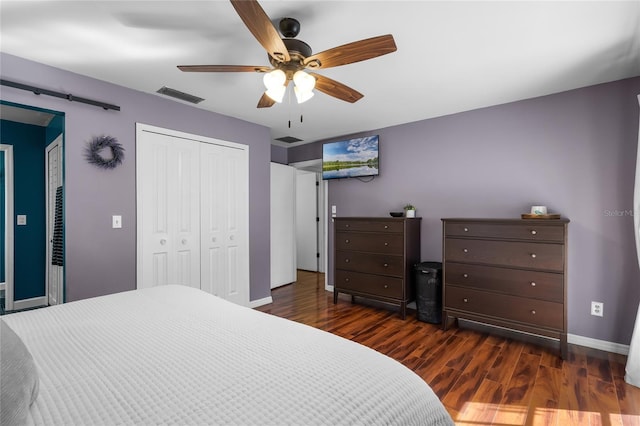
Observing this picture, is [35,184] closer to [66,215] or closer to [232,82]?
[66,215]

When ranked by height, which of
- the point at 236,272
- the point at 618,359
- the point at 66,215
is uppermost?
the point at 66,215

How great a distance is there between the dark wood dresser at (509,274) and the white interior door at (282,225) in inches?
109

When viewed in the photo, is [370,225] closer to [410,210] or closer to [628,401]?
[410,210]

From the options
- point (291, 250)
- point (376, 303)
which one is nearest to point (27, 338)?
point (376, 303)

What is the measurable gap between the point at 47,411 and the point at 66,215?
2311mm

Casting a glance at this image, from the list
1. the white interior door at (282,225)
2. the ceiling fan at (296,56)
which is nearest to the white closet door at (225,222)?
Result: the white interior door at (282,225)

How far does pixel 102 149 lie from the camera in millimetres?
2676

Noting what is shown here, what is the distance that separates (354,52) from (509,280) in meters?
2.45

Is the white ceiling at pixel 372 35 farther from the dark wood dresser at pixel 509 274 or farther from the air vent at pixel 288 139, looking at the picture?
the air vent at pixel 288 139

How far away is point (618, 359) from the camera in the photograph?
8.25 feet

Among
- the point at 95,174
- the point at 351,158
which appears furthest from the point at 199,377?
the point at 351,158

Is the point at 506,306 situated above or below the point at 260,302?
above

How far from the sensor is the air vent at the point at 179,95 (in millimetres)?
2883

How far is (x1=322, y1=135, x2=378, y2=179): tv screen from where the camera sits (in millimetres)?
4176
